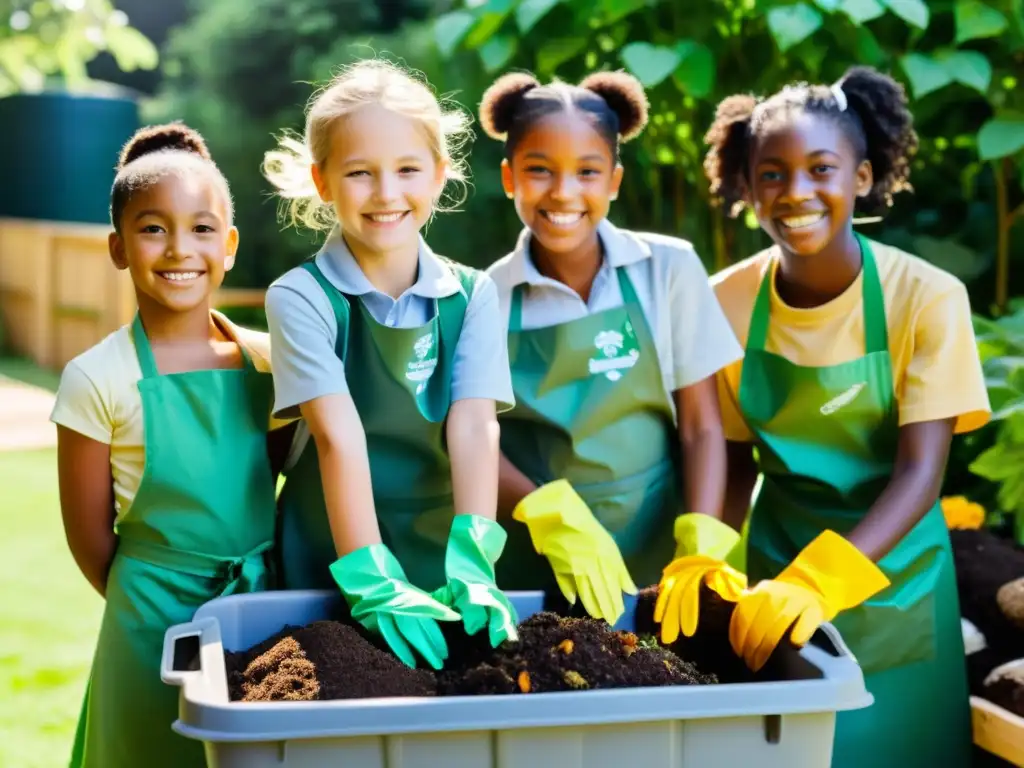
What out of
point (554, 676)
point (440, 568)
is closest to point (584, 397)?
Result: point (440, 568)

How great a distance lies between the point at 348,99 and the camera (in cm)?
165

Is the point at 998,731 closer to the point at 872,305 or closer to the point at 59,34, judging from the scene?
the point at 872,305

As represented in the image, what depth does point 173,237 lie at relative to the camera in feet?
5.71

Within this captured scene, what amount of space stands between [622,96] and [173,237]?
0.75 metres

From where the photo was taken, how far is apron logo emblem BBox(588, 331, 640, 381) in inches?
76.8

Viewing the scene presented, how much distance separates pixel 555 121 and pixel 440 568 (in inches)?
28.2

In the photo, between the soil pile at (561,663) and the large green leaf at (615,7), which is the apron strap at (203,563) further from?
the large green leaf at (615,7)

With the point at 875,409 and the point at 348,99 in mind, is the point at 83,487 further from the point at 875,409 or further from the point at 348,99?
the point at 875,409

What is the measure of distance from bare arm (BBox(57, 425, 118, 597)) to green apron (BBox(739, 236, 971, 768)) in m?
1.04

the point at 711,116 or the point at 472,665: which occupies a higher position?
the point at 711,116

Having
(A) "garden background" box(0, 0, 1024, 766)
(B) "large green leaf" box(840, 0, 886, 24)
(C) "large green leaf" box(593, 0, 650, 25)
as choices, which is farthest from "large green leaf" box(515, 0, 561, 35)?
(B) "large green leaf" box(840, 0, 886, 24)

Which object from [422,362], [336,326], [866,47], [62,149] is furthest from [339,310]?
[62,149]

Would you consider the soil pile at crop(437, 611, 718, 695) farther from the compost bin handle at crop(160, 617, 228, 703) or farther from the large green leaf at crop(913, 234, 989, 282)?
the large green leaf at crop(913, 234, 989, 282)

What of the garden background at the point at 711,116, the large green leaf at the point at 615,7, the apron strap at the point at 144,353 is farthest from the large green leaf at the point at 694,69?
the apron strap at the point at 144,353
